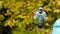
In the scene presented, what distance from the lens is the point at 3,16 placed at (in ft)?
18.2

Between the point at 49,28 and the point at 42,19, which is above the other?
the point at 42,19

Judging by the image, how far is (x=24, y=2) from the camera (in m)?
5.36

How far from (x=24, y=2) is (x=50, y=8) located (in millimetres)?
570

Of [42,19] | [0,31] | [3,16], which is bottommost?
[0,31]

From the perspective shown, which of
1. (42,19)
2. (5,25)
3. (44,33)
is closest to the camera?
(42,19)

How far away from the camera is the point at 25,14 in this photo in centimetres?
527

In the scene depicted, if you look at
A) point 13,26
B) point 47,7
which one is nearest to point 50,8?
point 47,7

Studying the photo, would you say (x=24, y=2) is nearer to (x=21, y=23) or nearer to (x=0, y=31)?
(x=21, y=23)

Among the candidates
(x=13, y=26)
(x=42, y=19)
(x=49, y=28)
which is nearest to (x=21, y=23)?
(x=13, y=26)

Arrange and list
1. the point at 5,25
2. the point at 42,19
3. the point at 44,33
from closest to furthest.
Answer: the point at 42,19 < the point at 44,33 < the point at 5,25

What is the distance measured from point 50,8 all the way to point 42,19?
4.70 ft

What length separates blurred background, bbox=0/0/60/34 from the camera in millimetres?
5203

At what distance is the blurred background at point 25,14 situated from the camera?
17.1 feet

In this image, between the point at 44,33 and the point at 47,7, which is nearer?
the point at 44,33
